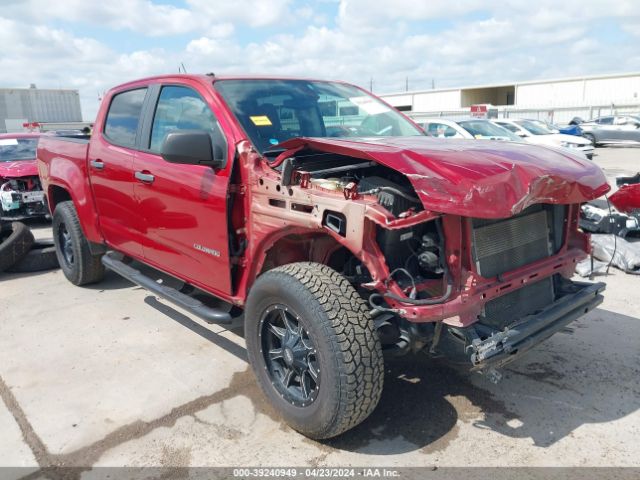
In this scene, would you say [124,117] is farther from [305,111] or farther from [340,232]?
[340,232]

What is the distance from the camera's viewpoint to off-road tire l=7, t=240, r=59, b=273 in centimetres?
629

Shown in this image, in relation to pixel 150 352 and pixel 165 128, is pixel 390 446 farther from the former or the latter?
pixel 165 128

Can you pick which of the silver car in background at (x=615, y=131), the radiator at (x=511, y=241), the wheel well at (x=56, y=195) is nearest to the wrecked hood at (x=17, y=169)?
the wheel well at (x=56, y=195)

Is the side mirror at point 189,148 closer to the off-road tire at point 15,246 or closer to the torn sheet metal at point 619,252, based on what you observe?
the off-road tire at point 15,246

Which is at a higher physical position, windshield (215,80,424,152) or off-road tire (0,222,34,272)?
windshield (215,80,424,152)

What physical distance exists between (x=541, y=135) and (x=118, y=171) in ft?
50.8

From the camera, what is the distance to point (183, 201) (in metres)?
3.64

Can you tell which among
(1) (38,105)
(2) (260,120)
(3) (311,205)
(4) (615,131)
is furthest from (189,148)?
(1) (38,105)

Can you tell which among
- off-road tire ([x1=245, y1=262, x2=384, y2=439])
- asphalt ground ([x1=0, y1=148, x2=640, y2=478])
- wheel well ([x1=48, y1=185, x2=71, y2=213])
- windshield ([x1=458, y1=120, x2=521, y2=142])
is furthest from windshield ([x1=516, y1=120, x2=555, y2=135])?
off-road tire ([x1=245, y1=262, x2=384, y2=439])

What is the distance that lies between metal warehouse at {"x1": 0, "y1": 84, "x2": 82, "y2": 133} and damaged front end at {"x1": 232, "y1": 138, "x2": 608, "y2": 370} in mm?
37335

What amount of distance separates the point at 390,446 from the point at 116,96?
152 inches

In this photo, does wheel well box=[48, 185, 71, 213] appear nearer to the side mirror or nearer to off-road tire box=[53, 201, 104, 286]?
off-road tire box=[53, 201, 104, 286]

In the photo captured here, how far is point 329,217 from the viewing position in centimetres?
273

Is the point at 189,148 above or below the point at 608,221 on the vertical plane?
above
